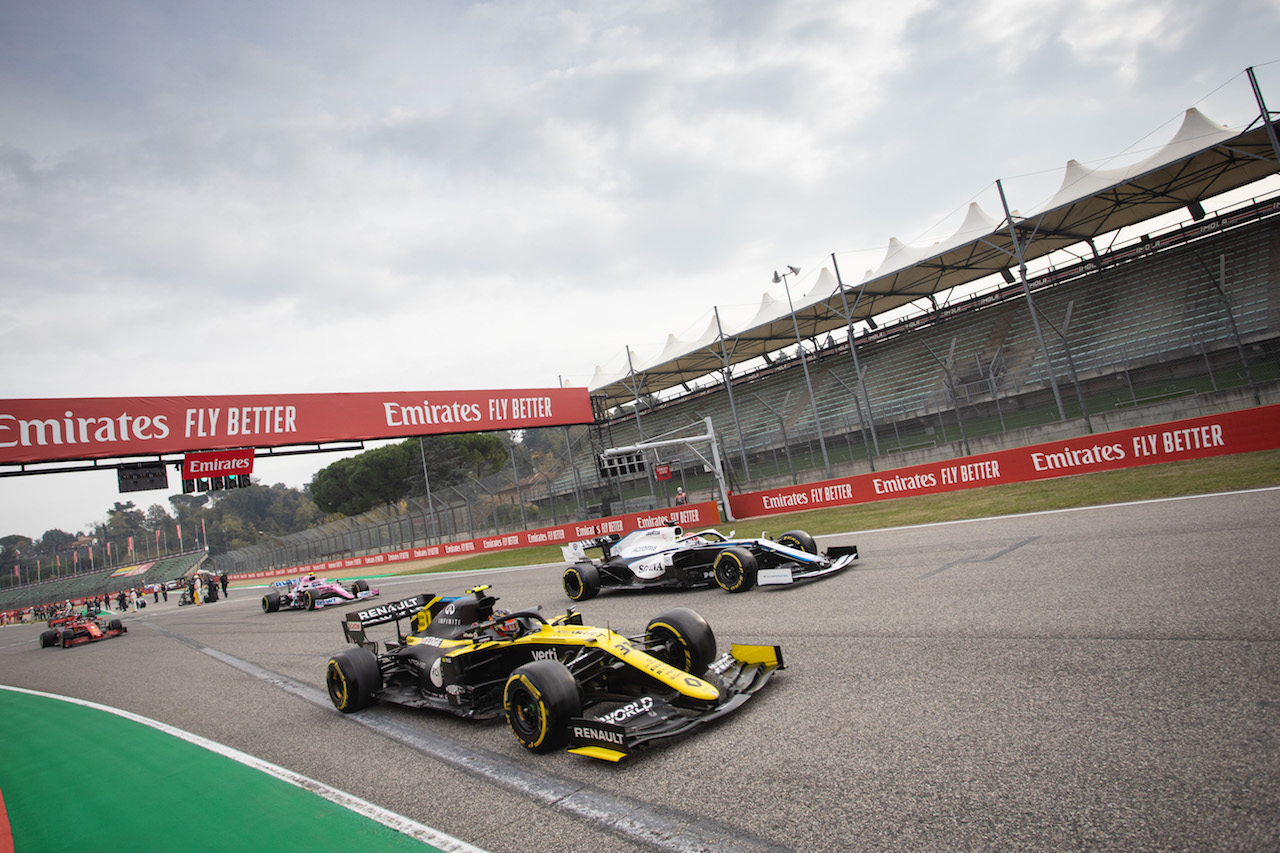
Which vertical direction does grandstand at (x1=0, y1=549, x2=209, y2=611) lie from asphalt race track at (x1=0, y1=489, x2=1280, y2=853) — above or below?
above

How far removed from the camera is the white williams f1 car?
9.18 m

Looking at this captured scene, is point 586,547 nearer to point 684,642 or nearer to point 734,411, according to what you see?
point 684,642

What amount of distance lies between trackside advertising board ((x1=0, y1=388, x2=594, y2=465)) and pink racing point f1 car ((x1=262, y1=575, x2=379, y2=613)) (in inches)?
159

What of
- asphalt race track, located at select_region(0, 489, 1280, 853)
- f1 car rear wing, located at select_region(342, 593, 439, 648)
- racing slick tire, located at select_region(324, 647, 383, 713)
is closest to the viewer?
asphalt race track, located at select_region(0, 489, 1280, 853)

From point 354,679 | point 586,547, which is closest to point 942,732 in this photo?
point 354,679

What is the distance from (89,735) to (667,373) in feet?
105

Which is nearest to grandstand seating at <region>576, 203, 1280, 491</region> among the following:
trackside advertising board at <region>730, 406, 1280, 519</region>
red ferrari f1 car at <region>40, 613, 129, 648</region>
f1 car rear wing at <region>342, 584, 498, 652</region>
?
trackside advertising board at <region>730, 406, 1280, 519</region>

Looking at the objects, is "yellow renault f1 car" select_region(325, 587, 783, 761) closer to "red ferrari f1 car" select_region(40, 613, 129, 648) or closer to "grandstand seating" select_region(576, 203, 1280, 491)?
"red ferrari f1 car" select_region(40, 613, 129, 648)

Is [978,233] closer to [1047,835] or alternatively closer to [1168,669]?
[1168,669]

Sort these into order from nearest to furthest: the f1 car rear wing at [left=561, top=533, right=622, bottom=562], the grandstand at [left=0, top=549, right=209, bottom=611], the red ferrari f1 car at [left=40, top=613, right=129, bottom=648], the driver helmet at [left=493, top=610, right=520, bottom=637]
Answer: the driver helmet at [left=493, top=610, right=520, bottom=637], the f1 car rear wing at [left=561, top=533, right=622, bottom=562], the red ferrari f1 car at [left=40, top=613, right=129, bottom=648], the grandstand at [left=0, top=549, right=209, bottom=611]

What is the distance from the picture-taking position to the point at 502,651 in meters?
5.44

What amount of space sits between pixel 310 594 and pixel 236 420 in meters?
5.17

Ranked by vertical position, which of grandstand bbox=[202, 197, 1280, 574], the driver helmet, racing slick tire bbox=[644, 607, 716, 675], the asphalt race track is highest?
A: grandstand bbox=[202, 197, 1280, 574]

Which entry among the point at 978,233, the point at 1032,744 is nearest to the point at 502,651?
the point at 1032,744
